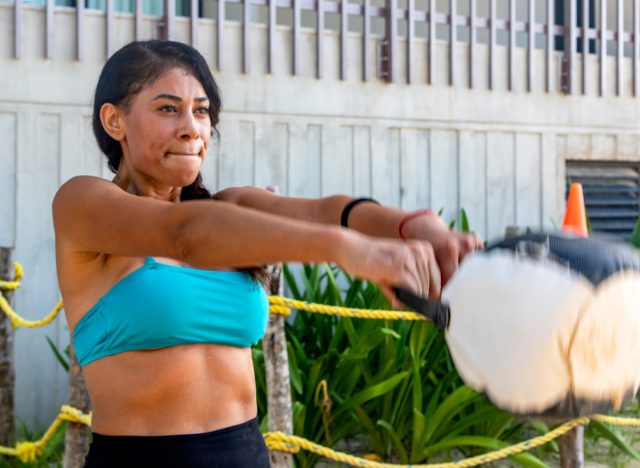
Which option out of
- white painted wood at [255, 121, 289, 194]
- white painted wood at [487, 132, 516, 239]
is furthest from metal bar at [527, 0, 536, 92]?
white painted wood at [255, 121, 289, 194]

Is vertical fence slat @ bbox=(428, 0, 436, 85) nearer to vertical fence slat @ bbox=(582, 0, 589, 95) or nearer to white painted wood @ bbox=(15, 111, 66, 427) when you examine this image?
vertical fence slat @ bbox=(582, 0, 589, 95)

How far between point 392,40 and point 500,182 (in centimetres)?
112

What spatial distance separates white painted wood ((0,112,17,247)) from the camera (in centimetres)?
532

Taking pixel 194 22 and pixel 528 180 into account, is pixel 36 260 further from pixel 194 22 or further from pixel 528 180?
pixel 528 180

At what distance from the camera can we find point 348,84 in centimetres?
600

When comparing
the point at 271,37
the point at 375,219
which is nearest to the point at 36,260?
the point at 271,37

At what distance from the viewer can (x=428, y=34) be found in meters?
6.27

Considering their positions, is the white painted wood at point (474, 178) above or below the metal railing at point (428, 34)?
below

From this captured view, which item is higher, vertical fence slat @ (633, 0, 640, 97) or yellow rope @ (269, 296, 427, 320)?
vertical fence slat @ (633, 0, 640, 97)

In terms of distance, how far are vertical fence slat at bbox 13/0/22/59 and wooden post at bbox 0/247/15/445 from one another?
1.34 m

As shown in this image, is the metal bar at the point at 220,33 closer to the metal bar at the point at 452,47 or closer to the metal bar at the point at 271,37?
the metal bar at the point at 271,37

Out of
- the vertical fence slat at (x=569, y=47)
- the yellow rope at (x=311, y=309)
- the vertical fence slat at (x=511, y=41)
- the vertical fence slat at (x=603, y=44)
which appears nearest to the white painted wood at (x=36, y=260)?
the yellow rope at (x=311, y=309)

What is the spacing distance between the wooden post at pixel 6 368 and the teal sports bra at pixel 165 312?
2660 millimetres

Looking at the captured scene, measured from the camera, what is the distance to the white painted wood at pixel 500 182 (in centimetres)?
634
